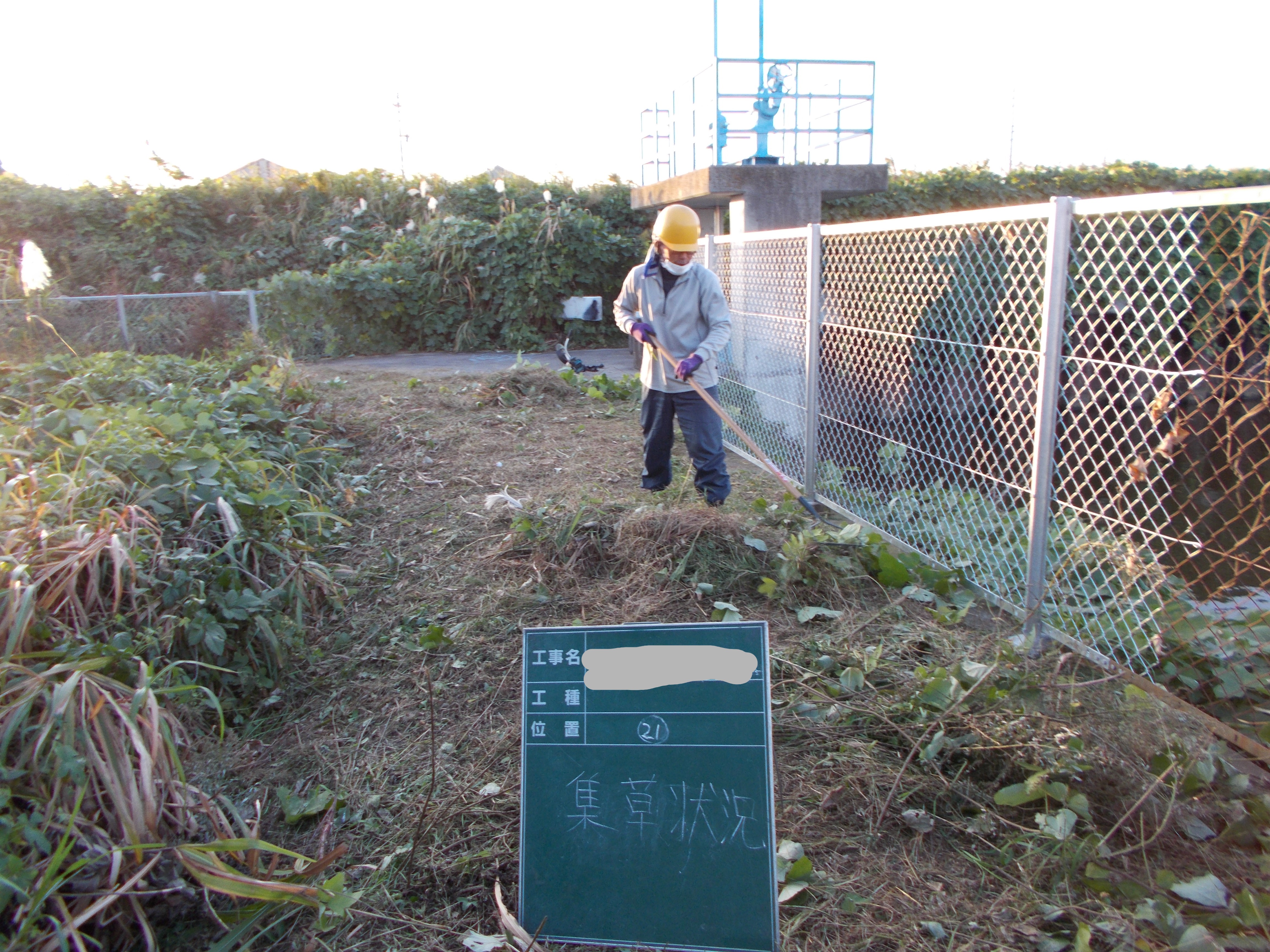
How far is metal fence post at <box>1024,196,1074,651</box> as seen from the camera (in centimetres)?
318

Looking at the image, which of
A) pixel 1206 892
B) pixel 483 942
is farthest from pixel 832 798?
pixel 483 942

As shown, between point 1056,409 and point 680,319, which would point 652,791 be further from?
point 680,319

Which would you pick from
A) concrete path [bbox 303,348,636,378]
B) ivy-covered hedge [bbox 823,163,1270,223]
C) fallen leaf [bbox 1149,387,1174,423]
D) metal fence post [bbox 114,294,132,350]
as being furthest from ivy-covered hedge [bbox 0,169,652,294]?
fallen leaf [bbox 1149,387,1174,423]

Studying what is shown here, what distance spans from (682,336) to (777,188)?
5.23m

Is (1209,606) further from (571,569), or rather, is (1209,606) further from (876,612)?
(571,569)

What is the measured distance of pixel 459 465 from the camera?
617cm

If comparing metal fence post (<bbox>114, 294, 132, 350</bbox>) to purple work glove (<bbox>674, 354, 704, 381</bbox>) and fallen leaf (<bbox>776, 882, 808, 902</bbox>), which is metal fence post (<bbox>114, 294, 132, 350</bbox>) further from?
fallen leaf (<bbox>776, 882, 808, 902</bbox>)

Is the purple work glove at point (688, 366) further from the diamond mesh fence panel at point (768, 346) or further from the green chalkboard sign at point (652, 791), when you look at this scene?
the green chalkboard sign at point (652, 791)

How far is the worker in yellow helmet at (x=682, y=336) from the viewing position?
4.89 meters

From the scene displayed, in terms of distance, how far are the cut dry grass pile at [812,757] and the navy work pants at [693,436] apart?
0.64 meters

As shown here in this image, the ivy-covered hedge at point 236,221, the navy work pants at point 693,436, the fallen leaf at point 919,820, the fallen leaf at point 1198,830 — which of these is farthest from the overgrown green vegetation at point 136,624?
the ivy-covered hedge at point 236,221

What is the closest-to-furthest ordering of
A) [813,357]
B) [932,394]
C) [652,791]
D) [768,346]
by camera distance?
1. [652,791]
2. [932,394]
3. [813,357]
4. [768,346]

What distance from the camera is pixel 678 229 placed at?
15.5 ft

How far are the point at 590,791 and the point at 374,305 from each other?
12.2 metres
